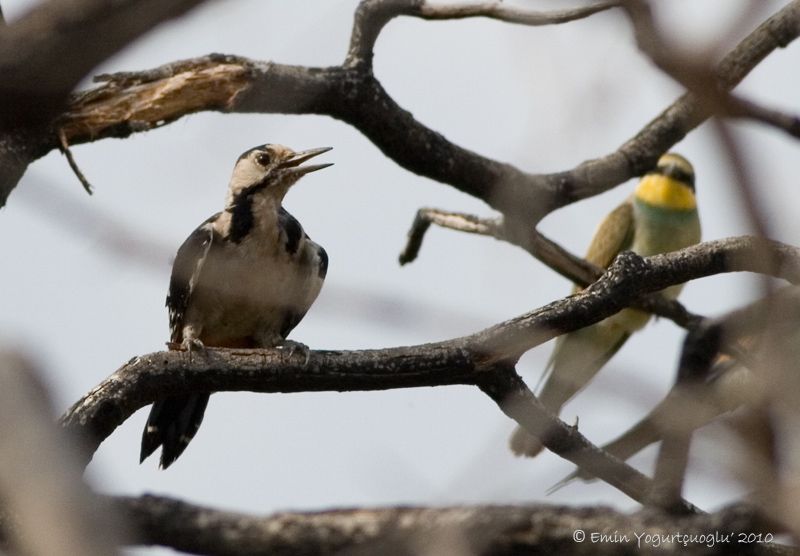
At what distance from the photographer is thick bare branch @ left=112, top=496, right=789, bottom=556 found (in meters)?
2.95

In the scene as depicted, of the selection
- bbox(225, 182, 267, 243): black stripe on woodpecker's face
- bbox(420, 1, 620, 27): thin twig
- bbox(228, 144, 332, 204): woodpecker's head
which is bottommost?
bbox(225, 182, 267, 243): black stripe on woodpecker's face

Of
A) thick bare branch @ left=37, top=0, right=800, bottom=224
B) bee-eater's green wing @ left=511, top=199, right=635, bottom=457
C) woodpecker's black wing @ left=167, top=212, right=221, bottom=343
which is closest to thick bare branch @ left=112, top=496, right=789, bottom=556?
woodpecker's black wing @ left=167, top=212, right=221, bottom=343

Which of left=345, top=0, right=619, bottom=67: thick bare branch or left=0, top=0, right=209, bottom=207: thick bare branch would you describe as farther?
left=345, top=0, right=619, bottom=67: thick bare branch

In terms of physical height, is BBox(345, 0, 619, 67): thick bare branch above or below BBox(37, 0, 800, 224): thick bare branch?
above

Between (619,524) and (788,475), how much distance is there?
4.43 ft

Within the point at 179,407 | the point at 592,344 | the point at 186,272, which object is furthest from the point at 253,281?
the point at 592,344

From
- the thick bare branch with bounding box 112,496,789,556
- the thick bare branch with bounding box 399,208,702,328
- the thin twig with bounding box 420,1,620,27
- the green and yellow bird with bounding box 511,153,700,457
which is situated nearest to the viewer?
the thick bare branch with bounding box 112,496,789,556

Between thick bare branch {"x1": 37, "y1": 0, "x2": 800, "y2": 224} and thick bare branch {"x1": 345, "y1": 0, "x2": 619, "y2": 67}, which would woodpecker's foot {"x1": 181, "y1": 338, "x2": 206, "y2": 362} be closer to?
thick bare branch {"x1": 37, "y1": 0, "x2": 800, "y2": 224}

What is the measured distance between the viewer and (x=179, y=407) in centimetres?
531

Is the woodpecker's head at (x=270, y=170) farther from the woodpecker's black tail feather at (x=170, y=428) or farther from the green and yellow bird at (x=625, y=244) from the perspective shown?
the green and yellow bird at (x=625, y=244)

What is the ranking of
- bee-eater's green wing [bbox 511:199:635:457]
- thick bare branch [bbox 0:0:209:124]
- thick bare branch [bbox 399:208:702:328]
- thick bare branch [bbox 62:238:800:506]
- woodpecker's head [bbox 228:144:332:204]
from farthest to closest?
bee-eater's green wing [bbox 511:199:635:457] → thick bare branch [bbox 399:208:702:328] → woodpecker's head [bbox 228:144:332:204] → thick bare branch [bbox 62:238:800:506] → thick bare branch [bbox 0:0:209:124]

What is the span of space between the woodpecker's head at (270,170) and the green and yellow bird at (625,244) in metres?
2.85

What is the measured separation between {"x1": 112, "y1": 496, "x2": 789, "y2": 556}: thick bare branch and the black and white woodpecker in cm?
203

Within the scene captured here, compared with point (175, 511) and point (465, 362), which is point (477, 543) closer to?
point (175, 511)
